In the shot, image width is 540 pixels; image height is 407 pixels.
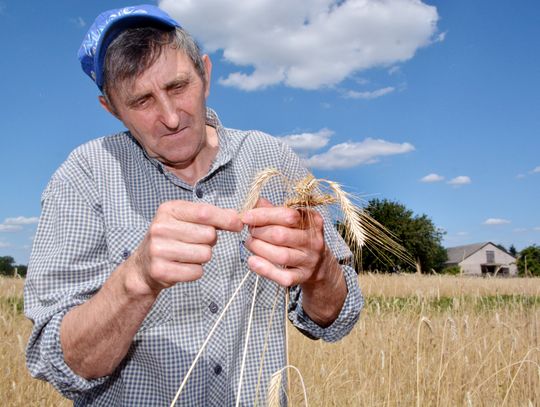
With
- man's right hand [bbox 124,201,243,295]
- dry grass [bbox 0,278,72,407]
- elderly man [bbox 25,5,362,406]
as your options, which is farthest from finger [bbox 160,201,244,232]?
dry grass [bbox 0,278,72,407]

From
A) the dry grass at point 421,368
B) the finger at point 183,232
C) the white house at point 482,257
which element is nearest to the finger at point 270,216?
the finger at point 183,232

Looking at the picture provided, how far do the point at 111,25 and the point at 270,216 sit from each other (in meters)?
0.97

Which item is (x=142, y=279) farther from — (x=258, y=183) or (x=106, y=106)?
(x=106, y=106)

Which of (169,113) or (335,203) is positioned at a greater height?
(169,113)

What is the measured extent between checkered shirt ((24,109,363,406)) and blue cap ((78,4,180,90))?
1.10ft

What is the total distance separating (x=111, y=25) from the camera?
176 centimetres

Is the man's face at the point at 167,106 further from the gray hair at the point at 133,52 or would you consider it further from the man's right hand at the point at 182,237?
the man's right hand at the point at 182,237

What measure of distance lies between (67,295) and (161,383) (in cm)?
45

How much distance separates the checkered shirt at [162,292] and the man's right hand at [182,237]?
610 millimetres

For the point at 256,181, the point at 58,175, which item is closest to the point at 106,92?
the point at 58,175

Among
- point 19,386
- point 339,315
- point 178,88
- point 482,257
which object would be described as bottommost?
point 19,386

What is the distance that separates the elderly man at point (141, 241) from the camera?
163 cm

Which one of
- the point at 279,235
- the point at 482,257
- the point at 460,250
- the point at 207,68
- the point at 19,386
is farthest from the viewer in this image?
the point at 460,250

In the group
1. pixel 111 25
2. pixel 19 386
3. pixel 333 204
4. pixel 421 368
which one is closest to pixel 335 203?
pixel 333 204
